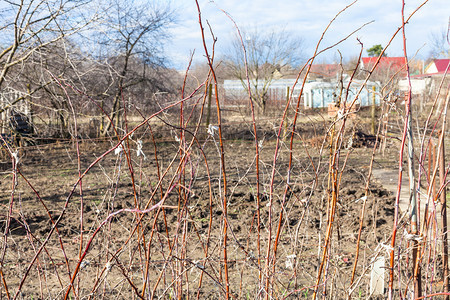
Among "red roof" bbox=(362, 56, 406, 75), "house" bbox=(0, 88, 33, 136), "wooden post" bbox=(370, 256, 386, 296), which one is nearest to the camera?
"red roof" bbox=(362, 56, 406, 75)

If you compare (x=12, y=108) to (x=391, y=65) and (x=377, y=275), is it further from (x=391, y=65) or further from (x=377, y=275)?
(x=377, y=275)

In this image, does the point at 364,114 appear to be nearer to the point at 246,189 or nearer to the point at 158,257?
the point at 246,189

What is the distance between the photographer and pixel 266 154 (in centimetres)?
1070

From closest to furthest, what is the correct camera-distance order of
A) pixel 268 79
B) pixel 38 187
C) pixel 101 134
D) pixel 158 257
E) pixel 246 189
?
pixel 158 257 → pixel 246 189 → pixel 38 187 → pixel 101 134 → pixel 268 79

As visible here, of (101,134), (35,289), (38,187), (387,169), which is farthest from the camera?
(101,134)

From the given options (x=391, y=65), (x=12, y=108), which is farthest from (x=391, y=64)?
(x=12, y=108)

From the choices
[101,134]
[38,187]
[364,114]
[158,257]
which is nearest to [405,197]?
[158,257]

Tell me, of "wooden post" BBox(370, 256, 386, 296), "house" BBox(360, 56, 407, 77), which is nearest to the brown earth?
"wooden post" BBox(370, 256, 386, 296)

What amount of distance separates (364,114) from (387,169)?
12.2m

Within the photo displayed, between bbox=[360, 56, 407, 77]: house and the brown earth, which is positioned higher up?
bbox=[360, 56, 407, 77]: house

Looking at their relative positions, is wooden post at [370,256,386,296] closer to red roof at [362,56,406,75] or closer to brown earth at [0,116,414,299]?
brown earth at [0,116,414,299]

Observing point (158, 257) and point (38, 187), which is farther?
point (38, 187)

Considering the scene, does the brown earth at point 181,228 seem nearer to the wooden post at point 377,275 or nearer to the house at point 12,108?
the wooden post at point 377,275

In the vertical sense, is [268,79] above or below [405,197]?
above
